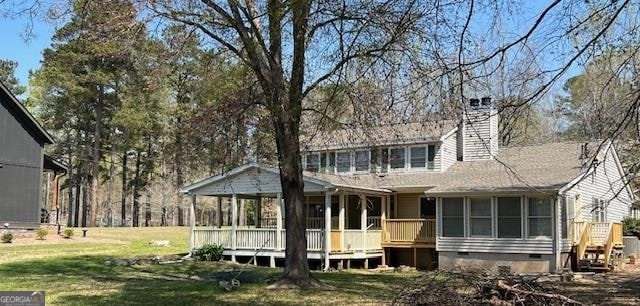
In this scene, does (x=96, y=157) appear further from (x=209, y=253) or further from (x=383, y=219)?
(x=383, y=219)

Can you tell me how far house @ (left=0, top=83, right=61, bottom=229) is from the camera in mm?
30219

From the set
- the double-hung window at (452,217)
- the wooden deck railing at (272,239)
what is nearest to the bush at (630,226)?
the double-hung window at (452,217)

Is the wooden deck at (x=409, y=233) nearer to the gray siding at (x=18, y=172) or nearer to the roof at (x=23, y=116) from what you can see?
the gray siding at (x=18, y=172)

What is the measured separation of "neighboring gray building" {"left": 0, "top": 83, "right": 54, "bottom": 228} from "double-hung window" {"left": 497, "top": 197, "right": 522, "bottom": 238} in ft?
68.6

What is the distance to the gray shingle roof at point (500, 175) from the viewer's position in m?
21.7

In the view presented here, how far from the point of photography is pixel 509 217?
71.9 ft

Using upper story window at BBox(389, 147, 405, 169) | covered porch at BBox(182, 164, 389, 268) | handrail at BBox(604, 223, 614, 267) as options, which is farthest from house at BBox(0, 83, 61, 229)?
handrail at BBox(604, 223, 614, 267)

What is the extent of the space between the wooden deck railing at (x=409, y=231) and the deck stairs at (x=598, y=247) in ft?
15.6

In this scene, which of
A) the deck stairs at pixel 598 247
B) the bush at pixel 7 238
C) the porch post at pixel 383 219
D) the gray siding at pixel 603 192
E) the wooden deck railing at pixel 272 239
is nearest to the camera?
the deck stairs at pixel 598 247

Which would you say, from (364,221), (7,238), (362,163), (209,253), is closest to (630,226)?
(362,163)

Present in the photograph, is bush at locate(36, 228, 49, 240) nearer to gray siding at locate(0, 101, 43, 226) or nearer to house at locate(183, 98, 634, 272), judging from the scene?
gray siding at locate(0, 101, 43, 226)

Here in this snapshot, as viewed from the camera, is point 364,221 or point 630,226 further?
point 630,226

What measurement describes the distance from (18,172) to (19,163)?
0.41 meters

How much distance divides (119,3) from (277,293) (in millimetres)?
6415
